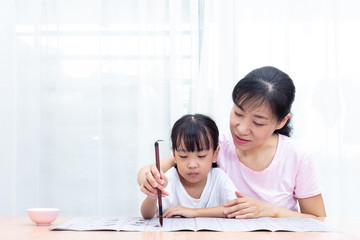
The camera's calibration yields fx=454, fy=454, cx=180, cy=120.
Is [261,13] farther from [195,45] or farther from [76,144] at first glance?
[76,144]

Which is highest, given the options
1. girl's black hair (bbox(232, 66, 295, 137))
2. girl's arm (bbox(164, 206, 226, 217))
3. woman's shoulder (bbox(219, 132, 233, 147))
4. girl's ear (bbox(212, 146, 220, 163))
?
girl's black hair (bbox(232, 66, 295, 137))

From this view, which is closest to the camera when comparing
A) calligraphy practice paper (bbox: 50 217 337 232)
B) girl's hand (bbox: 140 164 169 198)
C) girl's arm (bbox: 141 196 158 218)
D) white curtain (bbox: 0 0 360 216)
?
calligraphy practice paper (bbox: 50 217 337 232)

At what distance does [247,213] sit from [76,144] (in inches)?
54.4

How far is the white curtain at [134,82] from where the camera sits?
2.50m

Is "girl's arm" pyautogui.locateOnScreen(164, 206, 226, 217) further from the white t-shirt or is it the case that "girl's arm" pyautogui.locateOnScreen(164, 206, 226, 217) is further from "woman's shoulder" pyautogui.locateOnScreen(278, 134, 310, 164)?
"woman's shoulder" pyautogui.locateOnScreen(278, 134, 310, 164)

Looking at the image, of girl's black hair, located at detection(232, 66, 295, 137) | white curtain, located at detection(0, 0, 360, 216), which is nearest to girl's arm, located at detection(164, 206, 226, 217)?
girl's black hair, located at detection(232, 66, 295, 137)

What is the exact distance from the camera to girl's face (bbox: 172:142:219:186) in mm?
1579

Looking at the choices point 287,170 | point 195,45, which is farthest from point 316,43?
point 287,170

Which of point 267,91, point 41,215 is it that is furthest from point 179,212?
point 267,91

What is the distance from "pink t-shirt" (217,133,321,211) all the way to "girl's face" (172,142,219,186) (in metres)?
0.21

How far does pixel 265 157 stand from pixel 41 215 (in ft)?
2.96

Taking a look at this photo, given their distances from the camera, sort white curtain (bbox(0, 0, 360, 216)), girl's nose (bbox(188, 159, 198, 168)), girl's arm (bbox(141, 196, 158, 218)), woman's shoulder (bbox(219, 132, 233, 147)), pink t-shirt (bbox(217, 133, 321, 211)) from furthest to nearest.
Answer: white curtain (bbox(0, 0, 360, 216)), woman's shoulder (bbox(219, 132, 233, 147)), pink t-shirt (bbox(217, 133, 321, 211)), girl's nose (bbox(188, 159, 198, 168)), girl's arm (bbox(141, 196, 158, 218))

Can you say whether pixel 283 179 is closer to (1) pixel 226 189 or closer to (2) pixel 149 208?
(1) pixel 226 189

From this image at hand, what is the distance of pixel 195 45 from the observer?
2.47 m
